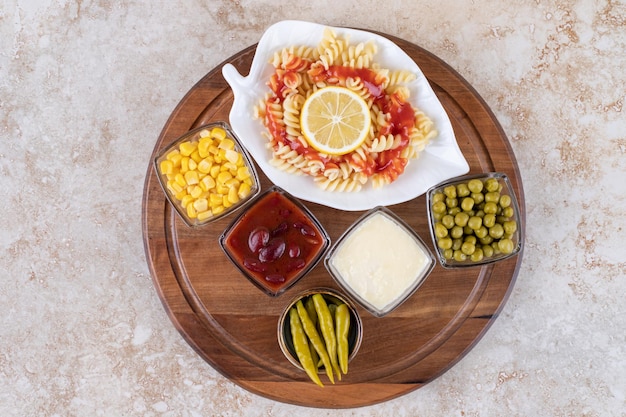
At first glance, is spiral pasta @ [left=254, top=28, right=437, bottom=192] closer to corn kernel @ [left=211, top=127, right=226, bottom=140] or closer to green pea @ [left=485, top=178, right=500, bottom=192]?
corn kernel @ [left=211, top=127, right=226, bottom=140]

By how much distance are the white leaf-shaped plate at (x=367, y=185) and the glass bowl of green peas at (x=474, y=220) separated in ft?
0.33

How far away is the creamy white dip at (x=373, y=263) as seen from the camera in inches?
111

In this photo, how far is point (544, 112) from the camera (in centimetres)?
335

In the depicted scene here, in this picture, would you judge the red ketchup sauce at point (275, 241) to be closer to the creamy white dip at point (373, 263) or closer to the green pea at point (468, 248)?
the creamy white dip at point (373, 263)

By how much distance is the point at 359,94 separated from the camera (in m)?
2.80

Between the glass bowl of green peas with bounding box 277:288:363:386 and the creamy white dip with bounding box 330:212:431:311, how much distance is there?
13cm

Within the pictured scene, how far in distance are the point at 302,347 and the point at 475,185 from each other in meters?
1.18

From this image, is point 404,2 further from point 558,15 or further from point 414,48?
point 558,15

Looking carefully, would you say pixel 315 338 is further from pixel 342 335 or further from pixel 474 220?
pixel 474 220

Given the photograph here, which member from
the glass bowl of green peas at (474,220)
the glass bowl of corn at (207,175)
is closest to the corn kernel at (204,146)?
the glass bowl of corn at (207,175)

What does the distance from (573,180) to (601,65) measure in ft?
2.36

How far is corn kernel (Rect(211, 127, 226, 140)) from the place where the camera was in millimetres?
2820

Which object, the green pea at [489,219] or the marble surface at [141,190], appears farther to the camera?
the marble surface at [141,190]

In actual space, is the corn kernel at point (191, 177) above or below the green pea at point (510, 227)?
above
